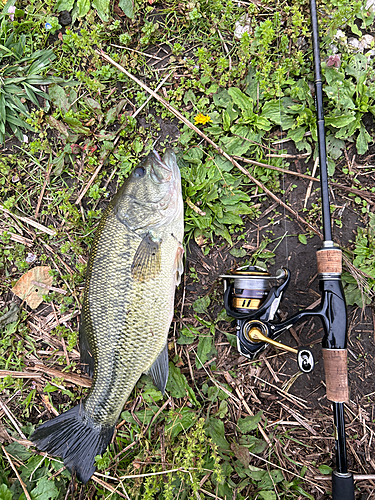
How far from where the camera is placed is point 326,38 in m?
2.87

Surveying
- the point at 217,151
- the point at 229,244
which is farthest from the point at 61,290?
the point at 217,151

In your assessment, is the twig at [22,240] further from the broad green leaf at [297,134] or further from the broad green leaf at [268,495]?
the broad green leaf at [268,495]

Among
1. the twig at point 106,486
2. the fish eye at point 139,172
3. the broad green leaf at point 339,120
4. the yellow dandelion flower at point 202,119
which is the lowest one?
the twig at point 106,486

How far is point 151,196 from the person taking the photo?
2.60m

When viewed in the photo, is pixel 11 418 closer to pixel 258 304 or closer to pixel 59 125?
pixel 258 304

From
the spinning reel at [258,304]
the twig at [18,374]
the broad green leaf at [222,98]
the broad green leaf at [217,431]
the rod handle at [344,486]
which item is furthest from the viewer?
the twig at [18,374]

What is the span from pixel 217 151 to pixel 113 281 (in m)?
1.48

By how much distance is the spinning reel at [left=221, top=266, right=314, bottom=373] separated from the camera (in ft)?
8.13

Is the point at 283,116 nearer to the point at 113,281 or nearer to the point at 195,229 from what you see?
the point at 195,229

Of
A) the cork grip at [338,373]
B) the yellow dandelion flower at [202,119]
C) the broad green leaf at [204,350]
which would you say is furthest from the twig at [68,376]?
the yellow dandelion flower at [202,119]

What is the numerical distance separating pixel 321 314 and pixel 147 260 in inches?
53.5

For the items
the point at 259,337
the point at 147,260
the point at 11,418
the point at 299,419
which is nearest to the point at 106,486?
the point at 11,418

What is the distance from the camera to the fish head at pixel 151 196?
2.57 metres

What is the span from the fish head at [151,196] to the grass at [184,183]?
324 mm
